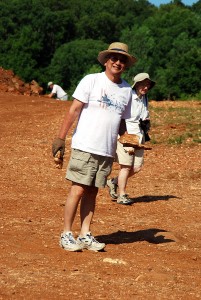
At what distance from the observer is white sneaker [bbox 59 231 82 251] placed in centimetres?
740

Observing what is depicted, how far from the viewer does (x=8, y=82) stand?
90.8 feet

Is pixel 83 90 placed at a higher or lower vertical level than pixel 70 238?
higher

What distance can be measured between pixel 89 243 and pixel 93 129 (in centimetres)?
94

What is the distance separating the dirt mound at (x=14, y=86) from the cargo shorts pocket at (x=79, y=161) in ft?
61.6

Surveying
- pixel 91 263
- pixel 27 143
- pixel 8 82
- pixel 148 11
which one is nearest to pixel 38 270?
pixel 91 263

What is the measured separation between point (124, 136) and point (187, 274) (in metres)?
1.36

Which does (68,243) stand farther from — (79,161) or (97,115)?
(97,115)

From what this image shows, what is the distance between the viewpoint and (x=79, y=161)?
7.38m

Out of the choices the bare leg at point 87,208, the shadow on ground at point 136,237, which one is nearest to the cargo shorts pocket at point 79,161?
the bare leg at point 87,208

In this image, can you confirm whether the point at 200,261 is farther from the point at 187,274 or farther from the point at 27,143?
the point at 27,143

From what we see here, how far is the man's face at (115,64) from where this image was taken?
7437mm

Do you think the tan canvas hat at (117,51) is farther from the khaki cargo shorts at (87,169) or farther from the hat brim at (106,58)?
the khaki cargo shorts at (87,169)

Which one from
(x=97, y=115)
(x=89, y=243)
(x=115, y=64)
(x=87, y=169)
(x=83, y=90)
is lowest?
(x=89, y=243)

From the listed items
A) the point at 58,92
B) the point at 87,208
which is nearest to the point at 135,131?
the point at 87,208
